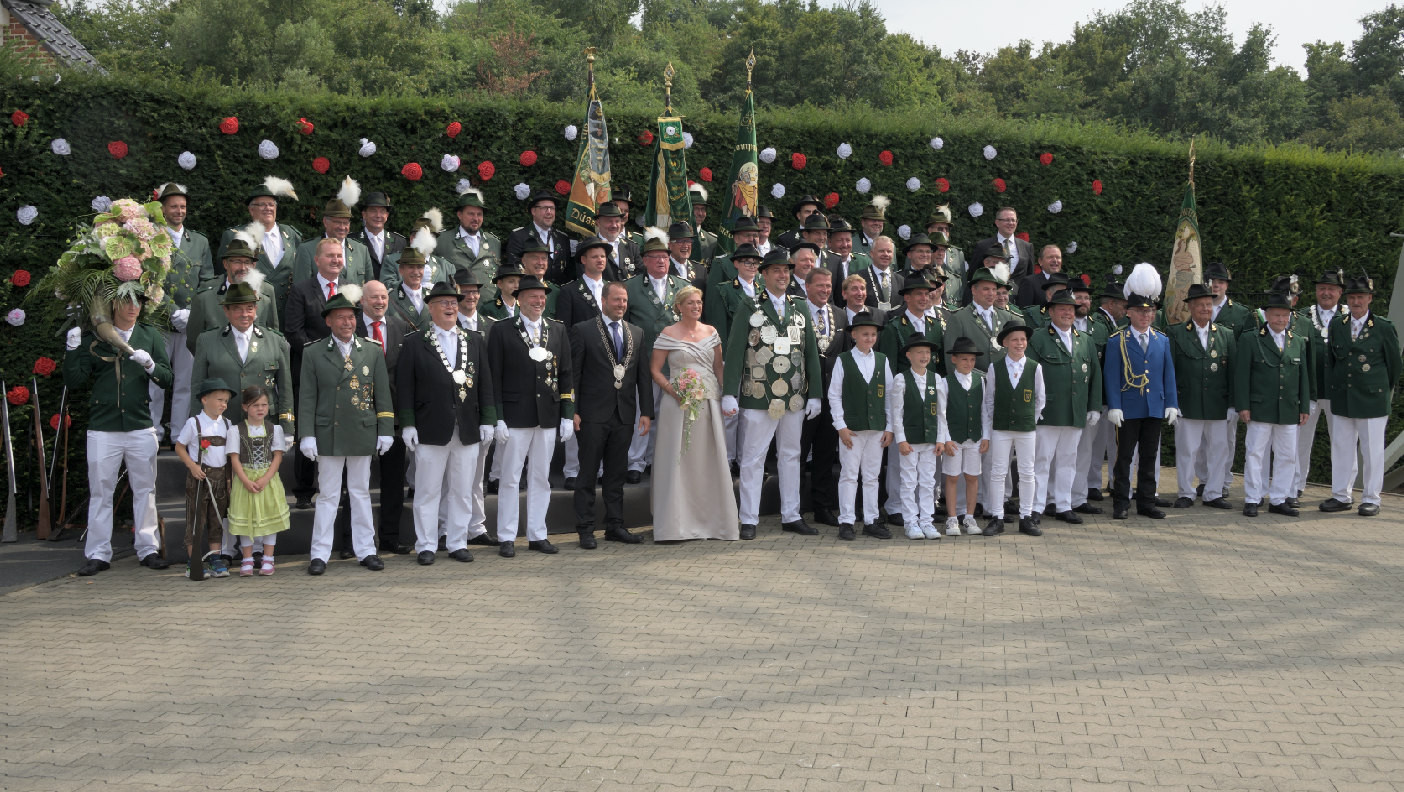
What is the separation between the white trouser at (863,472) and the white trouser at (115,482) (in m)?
4.96

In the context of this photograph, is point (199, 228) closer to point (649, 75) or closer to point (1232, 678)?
point (1232, 678)

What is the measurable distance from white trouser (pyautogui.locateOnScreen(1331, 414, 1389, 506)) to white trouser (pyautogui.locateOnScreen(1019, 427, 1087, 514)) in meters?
2.61

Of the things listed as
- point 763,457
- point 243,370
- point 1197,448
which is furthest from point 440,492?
point 1197,448

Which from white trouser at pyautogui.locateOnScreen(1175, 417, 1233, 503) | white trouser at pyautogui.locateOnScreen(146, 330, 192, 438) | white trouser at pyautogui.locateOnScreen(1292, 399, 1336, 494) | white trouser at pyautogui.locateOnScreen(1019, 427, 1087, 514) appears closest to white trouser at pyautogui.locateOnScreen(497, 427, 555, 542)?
white trouser at pyautogui.locateOnScreen(146, 330, 192, 438)

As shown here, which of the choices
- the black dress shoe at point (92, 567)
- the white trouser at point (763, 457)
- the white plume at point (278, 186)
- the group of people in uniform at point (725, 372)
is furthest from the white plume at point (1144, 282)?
the black dress shoe at point (92, 567)

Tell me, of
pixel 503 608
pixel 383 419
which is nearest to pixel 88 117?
pixel 383 419

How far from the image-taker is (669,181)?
442 inches

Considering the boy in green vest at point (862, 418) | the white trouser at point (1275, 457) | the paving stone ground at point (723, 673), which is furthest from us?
the white trouser at point (1275, 457)

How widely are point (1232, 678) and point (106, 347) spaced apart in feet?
23.7

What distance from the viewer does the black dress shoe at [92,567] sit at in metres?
7.99

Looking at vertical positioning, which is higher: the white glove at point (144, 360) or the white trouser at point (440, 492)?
the white glove at point (144, 360)

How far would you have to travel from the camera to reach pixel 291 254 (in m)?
9.55

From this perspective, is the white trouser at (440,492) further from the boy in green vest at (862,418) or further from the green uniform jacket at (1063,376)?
the green uniform jacket at (1063,376)

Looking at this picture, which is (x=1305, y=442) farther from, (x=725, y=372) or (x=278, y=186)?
(x=278, y=186)
